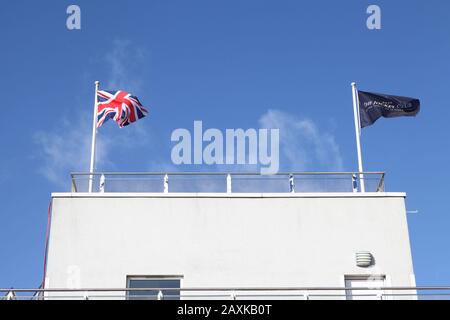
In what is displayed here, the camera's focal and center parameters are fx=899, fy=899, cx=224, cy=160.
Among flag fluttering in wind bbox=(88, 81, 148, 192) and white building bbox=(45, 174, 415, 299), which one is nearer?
white building bbox=(45, 174, 415, 299)

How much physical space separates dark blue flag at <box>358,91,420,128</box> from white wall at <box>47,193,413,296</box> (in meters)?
5.37

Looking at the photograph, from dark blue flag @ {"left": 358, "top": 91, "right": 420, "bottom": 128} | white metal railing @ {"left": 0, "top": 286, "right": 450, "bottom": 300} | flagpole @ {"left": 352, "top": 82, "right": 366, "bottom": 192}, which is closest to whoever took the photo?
white metal railing @ {"left": 0, "top": 286, "right": 450, "bottom": 300}

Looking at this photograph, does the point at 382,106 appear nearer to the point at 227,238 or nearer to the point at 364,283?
the point at 364,283

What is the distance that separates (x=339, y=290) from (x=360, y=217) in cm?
212

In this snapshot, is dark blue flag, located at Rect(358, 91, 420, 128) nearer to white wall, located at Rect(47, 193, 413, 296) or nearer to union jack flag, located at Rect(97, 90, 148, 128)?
white wall, located at Rect(47, 193, 413, 296)

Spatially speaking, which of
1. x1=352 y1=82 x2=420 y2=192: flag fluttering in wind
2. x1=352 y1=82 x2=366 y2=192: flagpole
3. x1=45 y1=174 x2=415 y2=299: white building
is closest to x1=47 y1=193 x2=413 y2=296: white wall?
x1=45 y1=174 x2=415 y2=299: white building

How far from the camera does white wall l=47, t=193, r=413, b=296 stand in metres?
22.5

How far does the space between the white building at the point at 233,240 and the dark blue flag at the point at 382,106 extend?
16.8ft

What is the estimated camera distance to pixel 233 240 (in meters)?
23.0

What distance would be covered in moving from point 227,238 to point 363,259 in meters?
3.48

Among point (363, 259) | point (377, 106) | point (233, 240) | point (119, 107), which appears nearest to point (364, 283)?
point (363, 259)

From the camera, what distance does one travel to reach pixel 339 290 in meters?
22.3
